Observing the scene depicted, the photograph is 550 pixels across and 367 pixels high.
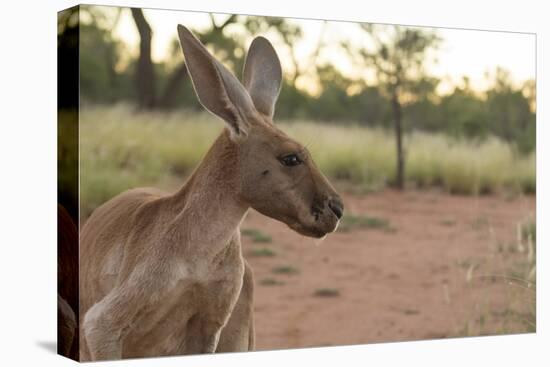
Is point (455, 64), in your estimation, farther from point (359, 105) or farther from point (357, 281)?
point (357, 281)

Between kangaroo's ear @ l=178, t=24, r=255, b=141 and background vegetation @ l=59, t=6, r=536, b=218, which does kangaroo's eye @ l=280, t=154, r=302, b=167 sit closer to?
kangaroo's ear @ l=178, t=24, r=255, b=141

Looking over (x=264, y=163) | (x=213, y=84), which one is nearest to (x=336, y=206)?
(x=264, y=163)

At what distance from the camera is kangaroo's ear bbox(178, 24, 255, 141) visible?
655 centimetres

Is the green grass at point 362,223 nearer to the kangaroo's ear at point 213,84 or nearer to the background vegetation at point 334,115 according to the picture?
the background vegetation at point 334,115

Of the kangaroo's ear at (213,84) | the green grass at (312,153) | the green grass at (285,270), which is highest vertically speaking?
the kangaroo's ear at (213,84)

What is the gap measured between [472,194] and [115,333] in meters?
3.63

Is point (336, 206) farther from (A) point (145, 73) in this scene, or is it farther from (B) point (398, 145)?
(B) point (398, 145)

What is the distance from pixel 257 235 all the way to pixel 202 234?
1546 mm

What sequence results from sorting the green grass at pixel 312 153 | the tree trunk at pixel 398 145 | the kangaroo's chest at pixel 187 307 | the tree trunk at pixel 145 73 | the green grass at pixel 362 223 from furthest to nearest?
the tree trunk at pixel 398 145 < the green grass at pixel 362 223 < the tree trunk at pixel 145 73 < the green grass at pixel 312 153 < the kangaroo's chest at pixel 187 307

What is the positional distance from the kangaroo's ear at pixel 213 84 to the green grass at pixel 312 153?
0.86m

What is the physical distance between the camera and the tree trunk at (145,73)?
7457 mm

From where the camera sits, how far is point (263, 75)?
23.9ft

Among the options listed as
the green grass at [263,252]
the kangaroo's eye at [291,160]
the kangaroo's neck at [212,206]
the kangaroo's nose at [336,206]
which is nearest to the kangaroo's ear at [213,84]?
the kangaroo's neck at [212,206]

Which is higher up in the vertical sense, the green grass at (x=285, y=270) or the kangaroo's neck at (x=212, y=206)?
the kangaroo's neck at (x=212, y=206)
